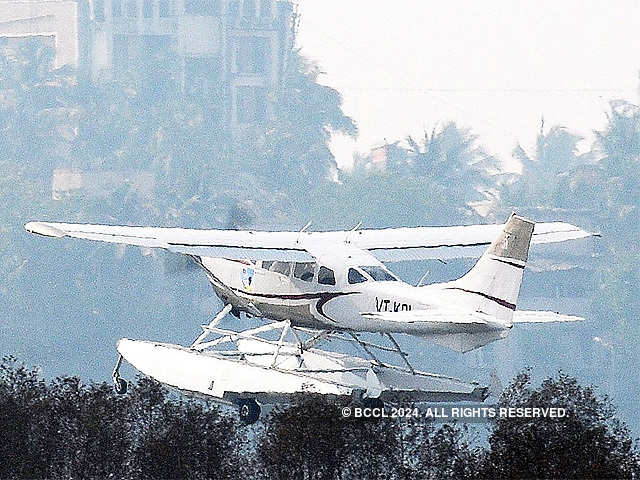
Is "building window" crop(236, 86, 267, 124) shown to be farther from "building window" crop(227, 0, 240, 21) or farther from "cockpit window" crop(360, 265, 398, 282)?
"cockpit window" crop(360, 265, 398, 282)

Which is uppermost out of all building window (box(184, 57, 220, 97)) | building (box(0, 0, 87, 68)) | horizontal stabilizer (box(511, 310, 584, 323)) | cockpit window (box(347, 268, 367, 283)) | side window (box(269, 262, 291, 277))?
building (box(0, 0, 87, 68))

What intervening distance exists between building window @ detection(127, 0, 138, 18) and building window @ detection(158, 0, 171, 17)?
2.01 metres

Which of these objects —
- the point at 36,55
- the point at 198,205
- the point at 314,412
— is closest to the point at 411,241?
the point at 314,412

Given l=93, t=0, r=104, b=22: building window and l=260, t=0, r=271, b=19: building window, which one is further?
l=93, t=0, r=104, b=22: building window

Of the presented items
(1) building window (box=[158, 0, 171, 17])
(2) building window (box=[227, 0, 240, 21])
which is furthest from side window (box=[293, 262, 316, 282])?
(2) building window (box=[227, 0, 240, 21])

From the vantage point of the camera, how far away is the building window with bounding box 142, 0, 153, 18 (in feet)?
506

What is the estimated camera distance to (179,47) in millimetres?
154250

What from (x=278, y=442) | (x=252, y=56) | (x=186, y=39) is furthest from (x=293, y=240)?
(x=186, y=39)

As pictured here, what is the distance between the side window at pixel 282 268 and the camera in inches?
969

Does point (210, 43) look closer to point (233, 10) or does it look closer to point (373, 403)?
point (233, 10)

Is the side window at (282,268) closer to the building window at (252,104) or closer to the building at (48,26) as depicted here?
the building window at (252,104)

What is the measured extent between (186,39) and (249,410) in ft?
438

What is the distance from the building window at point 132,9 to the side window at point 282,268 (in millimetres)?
131094

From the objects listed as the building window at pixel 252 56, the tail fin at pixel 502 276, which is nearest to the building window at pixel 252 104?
the building window at pixel 252 56
